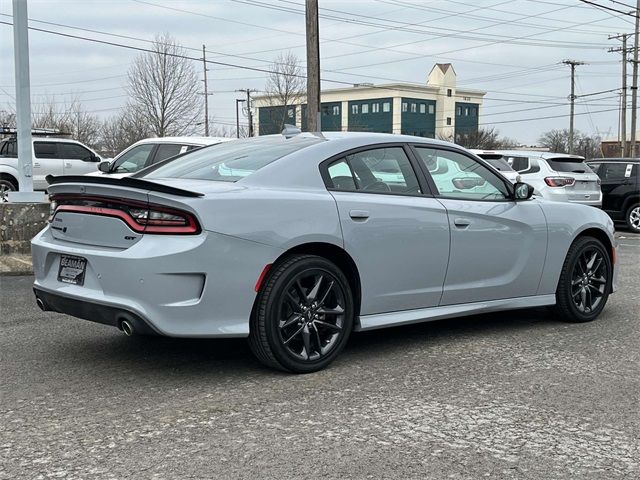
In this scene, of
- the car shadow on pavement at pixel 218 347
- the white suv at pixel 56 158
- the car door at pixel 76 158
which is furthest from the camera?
the car door at pixel 76 158

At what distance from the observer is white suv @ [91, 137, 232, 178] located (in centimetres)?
1199

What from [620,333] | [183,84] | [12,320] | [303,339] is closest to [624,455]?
[303,339]

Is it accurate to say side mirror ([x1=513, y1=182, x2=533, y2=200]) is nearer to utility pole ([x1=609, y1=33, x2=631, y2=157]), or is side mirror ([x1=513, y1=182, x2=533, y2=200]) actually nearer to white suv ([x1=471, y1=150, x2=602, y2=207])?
white suv ([x1=471, y1=150, x2=602, y2=207])

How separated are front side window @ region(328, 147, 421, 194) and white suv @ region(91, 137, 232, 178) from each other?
7007 millimetres

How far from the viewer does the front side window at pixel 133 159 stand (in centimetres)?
A: 1248

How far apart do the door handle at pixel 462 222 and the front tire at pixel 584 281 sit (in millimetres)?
1266

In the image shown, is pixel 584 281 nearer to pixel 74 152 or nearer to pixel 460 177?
pixel 460 177

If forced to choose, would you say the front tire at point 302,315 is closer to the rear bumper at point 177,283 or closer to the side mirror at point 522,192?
the rear bumper at point 177,283

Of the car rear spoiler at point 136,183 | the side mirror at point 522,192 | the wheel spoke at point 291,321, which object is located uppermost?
the car rear spoiler at point 136,183

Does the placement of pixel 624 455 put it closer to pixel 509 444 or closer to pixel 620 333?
pixel 509 444

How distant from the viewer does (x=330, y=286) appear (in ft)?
15.0

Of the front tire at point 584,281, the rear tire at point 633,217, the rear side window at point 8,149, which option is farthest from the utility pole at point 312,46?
the front tire at point 584,281

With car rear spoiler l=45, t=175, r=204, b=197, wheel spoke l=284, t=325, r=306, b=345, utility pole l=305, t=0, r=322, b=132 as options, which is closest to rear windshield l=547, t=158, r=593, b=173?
utility pole l=305, t=0, r=322, b=132

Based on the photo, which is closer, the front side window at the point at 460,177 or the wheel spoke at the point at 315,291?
the wheel spoke at the point at 315,291
